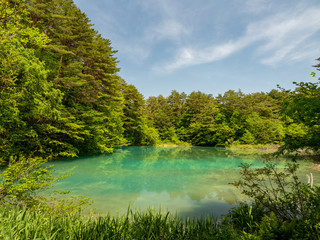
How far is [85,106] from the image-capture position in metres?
20.0

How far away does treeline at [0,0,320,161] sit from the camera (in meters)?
8.25

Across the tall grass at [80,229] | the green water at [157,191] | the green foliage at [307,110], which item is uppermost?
the green foliage at [307,110]

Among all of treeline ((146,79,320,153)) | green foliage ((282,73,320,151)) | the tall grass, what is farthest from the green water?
treeline ((146,79,320,153))

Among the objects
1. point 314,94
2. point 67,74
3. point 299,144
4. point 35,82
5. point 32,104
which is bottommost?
point 299,144

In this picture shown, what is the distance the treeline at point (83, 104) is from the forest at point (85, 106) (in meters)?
0.04

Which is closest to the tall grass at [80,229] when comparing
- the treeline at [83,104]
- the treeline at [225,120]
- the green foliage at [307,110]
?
the green foliage at [307,110]

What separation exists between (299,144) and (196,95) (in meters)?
47.1

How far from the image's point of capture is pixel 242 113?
136ft

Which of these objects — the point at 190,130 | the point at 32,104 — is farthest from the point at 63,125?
the point at 190,130

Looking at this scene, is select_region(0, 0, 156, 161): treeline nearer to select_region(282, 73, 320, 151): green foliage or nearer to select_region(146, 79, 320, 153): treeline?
select_region(282, 73, 320, 151): green foliage

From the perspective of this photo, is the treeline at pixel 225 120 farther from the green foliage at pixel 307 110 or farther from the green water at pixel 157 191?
the green foliage at pixel 307 110

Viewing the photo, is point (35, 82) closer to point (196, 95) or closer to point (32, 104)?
point (32, 104)

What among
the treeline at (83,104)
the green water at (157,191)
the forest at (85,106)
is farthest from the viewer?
the treeline at (83,104)

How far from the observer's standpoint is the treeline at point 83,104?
8.25 m
